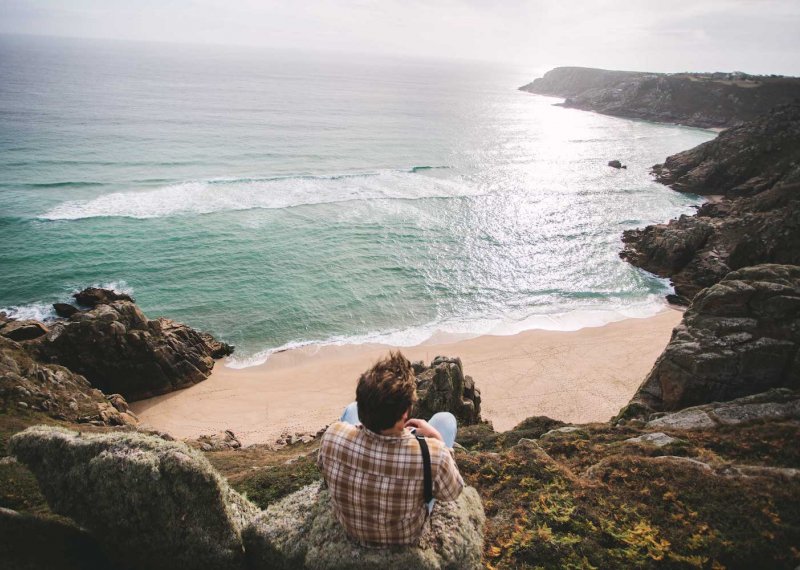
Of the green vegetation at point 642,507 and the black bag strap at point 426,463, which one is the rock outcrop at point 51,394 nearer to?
the green vegetation at point 642,507

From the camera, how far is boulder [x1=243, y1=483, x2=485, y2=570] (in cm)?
478

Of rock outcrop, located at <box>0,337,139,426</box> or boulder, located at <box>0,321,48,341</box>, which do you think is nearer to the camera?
rock outcrop, located at <box>0,337,139,426</box>

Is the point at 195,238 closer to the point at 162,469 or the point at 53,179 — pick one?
the point at 53,179

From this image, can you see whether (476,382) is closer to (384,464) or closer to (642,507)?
(642,507)

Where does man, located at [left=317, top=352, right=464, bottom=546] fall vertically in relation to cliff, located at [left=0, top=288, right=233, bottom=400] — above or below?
above

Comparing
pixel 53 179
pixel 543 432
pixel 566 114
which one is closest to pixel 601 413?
pixel 543 432

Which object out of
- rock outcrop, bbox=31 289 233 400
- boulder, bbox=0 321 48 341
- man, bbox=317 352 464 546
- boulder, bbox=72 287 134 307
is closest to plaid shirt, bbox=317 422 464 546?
man, bbox=317 352 464 546

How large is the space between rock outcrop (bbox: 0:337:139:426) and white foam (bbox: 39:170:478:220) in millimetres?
26390

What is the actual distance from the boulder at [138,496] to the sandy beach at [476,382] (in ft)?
47.1

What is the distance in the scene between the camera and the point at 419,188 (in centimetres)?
5597

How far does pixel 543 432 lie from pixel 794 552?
7066 millimetres

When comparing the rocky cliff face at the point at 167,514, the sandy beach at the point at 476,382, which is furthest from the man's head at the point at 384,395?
the sandy beach at the point at 476,382

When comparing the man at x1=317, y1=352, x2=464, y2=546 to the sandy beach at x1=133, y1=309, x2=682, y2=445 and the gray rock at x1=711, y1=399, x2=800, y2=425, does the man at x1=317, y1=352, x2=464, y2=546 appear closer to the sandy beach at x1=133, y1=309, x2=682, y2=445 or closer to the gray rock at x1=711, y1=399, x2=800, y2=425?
the gray rock at x1=711, y1=399, x2=800, y2=425

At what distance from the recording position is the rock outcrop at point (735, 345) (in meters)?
13.7
